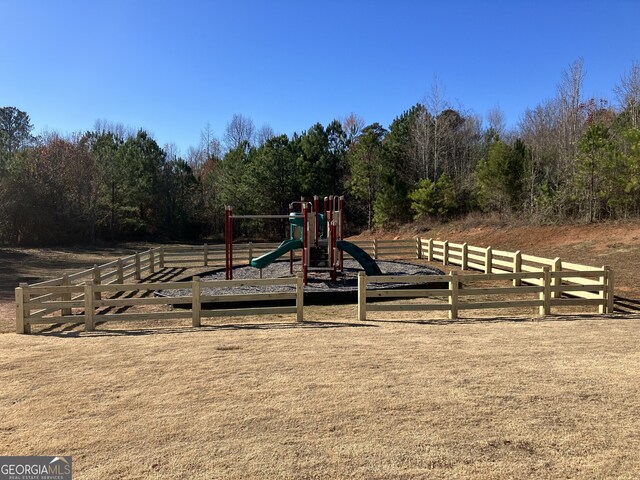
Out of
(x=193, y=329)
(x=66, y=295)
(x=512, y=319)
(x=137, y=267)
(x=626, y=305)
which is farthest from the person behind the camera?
(x=137, y=267)

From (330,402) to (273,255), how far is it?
915cm

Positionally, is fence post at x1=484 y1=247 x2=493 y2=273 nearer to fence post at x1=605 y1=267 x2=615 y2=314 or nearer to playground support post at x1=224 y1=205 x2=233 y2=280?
fence post at x1=605 y1=267 x2=615 y2=314

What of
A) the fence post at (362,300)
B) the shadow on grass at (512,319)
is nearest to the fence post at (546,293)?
the shadow on grass at (512,319)

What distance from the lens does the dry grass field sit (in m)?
3.11

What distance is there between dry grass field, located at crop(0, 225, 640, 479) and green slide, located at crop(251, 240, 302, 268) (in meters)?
5.55

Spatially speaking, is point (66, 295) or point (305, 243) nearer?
point (66, 295)

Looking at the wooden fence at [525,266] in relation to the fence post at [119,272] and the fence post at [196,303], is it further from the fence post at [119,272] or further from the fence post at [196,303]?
the fence post at [119,272]

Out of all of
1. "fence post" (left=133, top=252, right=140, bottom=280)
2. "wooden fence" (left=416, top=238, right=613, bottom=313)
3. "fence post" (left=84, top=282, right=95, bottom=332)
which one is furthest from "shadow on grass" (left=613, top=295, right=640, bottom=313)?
→ "fence post" (left=133, top=252, right=140, bottom=280)

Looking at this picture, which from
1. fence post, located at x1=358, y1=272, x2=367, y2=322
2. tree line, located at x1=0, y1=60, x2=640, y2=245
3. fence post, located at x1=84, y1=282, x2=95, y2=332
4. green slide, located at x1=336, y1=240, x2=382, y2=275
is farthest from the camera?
tree line, located at x1=0, y1=60, x2=640, y2=245

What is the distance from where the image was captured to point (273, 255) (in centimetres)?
1312

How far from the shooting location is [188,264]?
2003 cm

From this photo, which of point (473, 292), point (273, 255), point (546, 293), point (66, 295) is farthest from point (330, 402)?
point (273, 255)

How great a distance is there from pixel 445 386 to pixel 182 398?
98.9 inches

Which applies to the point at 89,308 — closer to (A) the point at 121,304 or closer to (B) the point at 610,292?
(A) the point at 121,304
